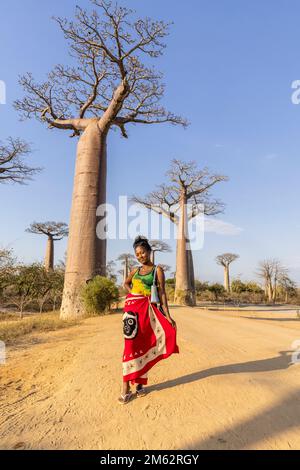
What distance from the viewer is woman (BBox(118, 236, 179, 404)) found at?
7.47ft

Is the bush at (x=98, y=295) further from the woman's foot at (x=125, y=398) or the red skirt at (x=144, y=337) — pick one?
the woman's foot at (x=125, y=398)

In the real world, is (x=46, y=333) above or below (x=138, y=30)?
below

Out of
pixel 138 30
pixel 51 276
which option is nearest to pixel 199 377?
pixel 138 30

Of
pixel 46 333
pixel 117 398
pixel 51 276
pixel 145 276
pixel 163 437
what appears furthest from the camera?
pixel 51 276

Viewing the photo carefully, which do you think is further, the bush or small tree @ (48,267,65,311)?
small tree @ (48,267,65,311)

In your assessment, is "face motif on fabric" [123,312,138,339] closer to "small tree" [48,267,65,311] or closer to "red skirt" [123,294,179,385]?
"red skirt" [123,294,179,385]

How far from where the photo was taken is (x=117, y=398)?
7.32 feet

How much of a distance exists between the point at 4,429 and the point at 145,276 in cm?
130

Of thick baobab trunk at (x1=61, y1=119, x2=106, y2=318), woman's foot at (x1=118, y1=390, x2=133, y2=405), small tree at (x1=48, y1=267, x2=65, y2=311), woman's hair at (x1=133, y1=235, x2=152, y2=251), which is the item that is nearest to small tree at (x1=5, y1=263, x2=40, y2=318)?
small tree at (x1=48, y1=267, x2=65, y2=311)

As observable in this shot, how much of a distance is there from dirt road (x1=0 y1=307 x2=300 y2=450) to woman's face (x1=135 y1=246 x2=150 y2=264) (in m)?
0.98

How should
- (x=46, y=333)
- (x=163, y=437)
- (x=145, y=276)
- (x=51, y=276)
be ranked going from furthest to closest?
(x=51, y=276), (x=46, y=333), (x=145, y=276), (x=163, y=437)

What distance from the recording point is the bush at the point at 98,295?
7.65m

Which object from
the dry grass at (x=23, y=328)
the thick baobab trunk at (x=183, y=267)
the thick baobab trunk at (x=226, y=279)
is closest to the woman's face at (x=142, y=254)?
the dry grass at (x=23, y=328)
